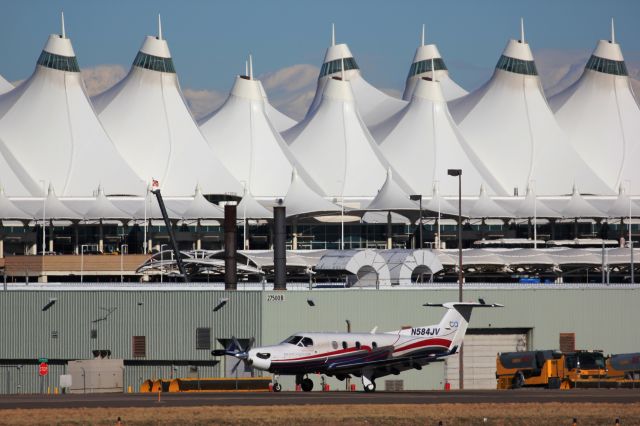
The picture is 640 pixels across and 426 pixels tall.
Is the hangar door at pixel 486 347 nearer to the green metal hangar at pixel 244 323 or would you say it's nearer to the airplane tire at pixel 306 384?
the green metal hangar at pixel 244 323

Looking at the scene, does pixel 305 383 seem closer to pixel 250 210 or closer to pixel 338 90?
pixel 250 210

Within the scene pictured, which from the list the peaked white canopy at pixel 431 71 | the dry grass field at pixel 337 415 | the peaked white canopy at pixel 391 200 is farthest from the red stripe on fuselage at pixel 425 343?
the peaked white canopy at pixel 431 71

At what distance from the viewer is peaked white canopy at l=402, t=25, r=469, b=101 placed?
542ft

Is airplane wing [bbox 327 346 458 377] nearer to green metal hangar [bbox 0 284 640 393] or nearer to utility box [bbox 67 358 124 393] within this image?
green metal hangar [bbox 0 284 640 393]

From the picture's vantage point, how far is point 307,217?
12412 cm

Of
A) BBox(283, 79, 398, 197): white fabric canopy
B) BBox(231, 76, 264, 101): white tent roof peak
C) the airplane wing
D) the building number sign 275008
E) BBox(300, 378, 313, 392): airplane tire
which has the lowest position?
BBox(300, 378, 313, 392): airplane tire

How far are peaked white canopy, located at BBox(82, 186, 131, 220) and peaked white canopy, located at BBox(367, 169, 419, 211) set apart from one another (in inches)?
733

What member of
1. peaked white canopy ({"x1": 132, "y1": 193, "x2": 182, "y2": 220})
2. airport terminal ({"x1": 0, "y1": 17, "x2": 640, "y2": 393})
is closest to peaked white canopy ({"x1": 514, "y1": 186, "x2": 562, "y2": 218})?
airport terminal ({"x1": 0, "y1": 17, "x2": 640, "y2": 393})

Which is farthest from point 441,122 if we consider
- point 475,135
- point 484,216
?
point 484,216

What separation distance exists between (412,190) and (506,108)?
15.5 m

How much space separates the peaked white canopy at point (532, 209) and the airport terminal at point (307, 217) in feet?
0.72

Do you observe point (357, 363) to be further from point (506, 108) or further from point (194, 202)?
point (506, 108)

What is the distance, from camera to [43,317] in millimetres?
68312

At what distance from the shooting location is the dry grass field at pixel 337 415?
4247 centimetres
